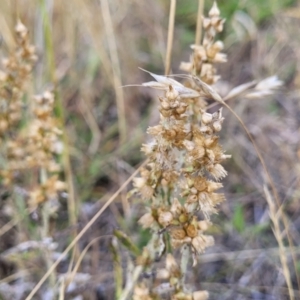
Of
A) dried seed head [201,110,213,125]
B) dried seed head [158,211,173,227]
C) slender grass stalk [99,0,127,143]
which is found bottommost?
dried seed head [158,211,173,227]

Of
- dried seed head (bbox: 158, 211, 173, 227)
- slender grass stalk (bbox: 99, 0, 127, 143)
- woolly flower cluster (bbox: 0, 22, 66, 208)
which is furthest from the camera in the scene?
slender grass stalk (bbox: 99, 0, 127, 143)

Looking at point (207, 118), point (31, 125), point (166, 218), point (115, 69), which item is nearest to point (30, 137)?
point (31, 125)

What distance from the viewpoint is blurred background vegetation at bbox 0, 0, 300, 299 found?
1464 mm

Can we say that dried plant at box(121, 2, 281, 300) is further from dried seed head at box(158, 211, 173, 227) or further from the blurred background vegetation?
the blurred background vegetation

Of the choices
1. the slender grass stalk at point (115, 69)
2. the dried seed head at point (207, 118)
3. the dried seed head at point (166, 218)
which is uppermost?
the slender grass stalk at point (115, 69)

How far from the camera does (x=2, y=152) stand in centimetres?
136

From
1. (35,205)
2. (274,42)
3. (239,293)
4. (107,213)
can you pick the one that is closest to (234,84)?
(274,42)

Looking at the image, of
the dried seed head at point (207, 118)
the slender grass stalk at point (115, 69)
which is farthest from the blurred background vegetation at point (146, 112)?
the dried seed head at point (207, 118)

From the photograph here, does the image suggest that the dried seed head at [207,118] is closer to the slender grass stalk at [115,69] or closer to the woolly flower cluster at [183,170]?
the woolly flower cluster at [183,170]

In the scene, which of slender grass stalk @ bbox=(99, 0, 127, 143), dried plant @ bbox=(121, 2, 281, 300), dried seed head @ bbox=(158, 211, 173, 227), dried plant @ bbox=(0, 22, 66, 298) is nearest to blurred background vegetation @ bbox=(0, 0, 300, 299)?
slender grass stalk @ bbox=(99, 0, 127, 143)

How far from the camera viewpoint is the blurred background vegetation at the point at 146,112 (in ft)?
4.80

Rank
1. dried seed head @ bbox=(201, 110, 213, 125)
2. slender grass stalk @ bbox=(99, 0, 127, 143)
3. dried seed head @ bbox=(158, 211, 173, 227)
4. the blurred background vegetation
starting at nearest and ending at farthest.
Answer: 1. dried seed head @ bbox=(201, 110, 213, 125)
2. dried seed head @ bbox=(158, 211, 173, 227)
3. the blurred background vegetation
4. slender grass stalk @ bbox=(99, 0, 127, 143)

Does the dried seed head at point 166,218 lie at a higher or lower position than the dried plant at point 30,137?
lower

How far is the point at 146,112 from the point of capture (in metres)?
2.07
